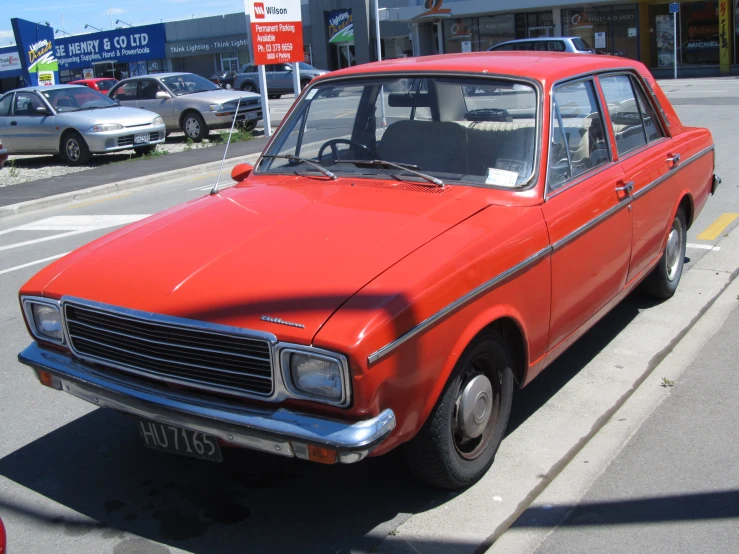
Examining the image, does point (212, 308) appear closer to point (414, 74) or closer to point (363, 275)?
point (363, 275)

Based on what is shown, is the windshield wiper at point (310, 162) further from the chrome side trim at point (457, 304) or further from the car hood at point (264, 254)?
the chrome side trim at point (457, 304)

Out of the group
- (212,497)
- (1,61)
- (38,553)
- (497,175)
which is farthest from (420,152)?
(1,61)

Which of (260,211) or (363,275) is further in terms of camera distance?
(260,211)

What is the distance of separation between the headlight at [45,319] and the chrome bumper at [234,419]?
0.55ft

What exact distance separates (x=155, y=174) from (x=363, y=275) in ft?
38.5

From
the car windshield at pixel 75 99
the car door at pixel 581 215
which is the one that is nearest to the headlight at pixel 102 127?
the car windshield at pixel 75 99

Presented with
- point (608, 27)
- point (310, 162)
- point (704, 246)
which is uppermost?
point (608, 27)

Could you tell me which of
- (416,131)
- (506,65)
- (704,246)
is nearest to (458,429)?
(416,131)

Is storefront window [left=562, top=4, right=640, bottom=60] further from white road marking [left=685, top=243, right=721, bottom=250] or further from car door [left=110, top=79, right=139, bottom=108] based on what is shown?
white road marking [left=685, top=243, right=721, bottom=250]

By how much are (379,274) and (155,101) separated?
1806 centimetres

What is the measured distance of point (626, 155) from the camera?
491cm

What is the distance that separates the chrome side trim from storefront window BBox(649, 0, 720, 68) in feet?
108

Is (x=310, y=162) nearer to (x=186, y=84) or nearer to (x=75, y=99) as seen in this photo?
(x=75, y=99)

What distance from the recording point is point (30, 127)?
16.8 metres
